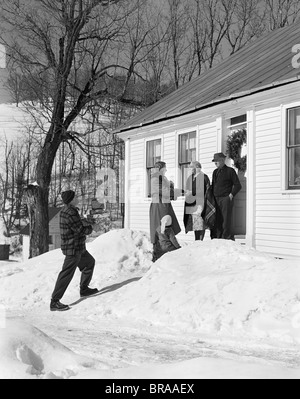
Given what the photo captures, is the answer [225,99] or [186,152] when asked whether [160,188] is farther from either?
[186,152]

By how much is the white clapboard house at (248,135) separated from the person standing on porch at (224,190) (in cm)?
72

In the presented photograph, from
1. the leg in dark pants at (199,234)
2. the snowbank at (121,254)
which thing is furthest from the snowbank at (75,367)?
the leg in dark pants at (199,234)

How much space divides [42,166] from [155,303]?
14.5m

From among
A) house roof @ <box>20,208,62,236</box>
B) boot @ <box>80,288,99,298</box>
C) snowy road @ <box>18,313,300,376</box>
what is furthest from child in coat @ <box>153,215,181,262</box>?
house roof @ <box>20,208,62,236</box>

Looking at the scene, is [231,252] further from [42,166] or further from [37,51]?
[37,51]

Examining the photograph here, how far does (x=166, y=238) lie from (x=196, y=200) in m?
1.75

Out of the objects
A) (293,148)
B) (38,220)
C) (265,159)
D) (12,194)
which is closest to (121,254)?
(265,159)

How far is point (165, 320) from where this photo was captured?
8.59 metres

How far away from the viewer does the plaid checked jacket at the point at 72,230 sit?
398 inches

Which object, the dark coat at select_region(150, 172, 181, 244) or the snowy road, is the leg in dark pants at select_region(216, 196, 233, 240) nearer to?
the dark coat at select_region(150, 172, 181, 244)

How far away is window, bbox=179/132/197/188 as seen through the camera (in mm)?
16258

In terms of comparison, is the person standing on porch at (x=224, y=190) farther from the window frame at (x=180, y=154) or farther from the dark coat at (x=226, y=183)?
the window frame at (x=180, y=154)

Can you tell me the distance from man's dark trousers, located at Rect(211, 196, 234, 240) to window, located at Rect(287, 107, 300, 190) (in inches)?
53.3

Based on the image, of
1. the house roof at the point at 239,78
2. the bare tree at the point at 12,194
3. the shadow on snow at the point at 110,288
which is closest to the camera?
the shadow on snow at the point at 110,288
